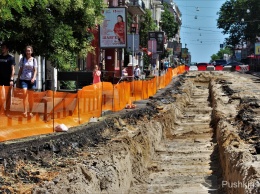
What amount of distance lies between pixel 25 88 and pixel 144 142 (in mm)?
4823

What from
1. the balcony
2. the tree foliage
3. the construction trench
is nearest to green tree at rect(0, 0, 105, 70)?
the construction trench

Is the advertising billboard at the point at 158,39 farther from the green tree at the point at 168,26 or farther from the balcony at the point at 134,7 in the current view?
the green tree at the point at 168,26

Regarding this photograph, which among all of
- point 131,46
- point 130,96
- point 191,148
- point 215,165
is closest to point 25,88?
point 215,165

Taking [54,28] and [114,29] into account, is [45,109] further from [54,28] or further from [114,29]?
[114,29]

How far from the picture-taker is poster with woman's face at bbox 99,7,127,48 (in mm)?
23875

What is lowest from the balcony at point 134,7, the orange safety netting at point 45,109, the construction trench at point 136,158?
the construction trench at point 136,158

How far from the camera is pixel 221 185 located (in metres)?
12.1

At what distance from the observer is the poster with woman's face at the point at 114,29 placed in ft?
78.3

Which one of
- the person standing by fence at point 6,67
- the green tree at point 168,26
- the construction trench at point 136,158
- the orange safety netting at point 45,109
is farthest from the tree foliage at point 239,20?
the person standing by fence at point 6,67

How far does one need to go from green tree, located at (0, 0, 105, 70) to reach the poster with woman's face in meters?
4.74

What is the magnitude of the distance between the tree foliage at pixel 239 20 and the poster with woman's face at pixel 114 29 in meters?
72.6

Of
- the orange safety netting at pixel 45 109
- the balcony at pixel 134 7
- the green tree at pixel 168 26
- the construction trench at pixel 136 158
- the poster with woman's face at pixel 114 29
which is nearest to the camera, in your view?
the construction trench at pixel 136 158

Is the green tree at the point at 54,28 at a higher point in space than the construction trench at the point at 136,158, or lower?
higher

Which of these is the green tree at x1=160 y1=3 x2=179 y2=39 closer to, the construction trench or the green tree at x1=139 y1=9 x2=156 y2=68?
the green tree at x1=139 y1=9 x2=156 y2=68
